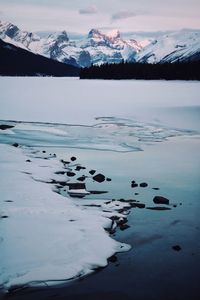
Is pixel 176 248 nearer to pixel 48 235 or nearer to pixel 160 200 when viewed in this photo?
pixel 48 235

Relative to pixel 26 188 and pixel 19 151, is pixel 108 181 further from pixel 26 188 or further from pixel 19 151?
pixel 19 151

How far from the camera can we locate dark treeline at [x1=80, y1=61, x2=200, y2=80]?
112m

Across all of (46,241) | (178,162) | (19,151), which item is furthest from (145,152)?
(46,241)

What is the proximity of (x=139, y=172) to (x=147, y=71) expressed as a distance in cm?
11047

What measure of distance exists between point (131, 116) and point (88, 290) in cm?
2826

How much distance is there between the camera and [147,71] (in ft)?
405

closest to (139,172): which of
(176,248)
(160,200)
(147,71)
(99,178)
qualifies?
(99,178)

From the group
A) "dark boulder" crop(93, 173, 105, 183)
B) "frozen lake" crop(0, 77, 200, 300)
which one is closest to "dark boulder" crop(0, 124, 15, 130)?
"frozen lake" crop(0, 77, 200, 300)

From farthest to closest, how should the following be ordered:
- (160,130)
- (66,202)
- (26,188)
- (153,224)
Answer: (160,130) → (26,188) → (66,202) → (153,224)

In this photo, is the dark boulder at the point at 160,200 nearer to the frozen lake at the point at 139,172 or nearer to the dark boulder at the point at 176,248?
the frozen lake at the point at 139,172

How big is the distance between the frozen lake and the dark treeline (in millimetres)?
74436

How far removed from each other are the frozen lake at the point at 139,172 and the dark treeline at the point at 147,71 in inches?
2931

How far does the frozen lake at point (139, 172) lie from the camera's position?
7719mm

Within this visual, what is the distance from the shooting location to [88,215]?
1089cm
